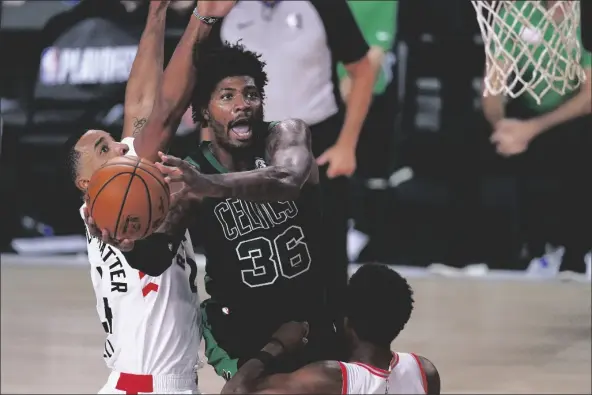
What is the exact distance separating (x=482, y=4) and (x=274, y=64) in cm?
192

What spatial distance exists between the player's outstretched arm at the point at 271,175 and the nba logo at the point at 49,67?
634cm

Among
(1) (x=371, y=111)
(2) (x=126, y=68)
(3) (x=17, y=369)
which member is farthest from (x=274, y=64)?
(3) (x=17, y=369)

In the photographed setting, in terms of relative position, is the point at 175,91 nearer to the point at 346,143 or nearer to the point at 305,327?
the point at 305,327

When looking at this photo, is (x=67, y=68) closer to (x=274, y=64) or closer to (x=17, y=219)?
(x=17, y=219)

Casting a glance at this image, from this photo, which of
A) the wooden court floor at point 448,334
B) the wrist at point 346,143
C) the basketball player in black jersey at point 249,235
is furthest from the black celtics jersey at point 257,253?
the wrist at point 346,143

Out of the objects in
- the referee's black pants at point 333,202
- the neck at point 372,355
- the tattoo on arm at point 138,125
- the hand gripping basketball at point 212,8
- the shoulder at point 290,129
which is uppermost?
the hand gripping basketball at point 212,8

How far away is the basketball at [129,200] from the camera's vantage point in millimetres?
3016

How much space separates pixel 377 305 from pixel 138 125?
127 centimetres

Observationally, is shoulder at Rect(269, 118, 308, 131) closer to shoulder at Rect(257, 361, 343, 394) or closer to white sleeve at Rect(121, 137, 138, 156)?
white sleeve at Rect(121, 137, 138, 156)

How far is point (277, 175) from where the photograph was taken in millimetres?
3184

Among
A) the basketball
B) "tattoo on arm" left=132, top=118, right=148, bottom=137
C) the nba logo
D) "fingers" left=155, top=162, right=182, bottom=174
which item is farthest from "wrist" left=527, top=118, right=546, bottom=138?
"fingers" left=155, top=162, right=182, bottom=174

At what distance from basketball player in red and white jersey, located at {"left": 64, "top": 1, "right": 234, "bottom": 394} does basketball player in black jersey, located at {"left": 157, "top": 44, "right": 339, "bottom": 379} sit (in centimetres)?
8

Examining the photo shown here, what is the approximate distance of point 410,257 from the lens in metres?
9.05

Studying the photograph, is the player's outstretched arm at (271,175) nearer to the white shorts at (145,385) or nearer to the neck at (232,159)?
the neck at (232,159)
